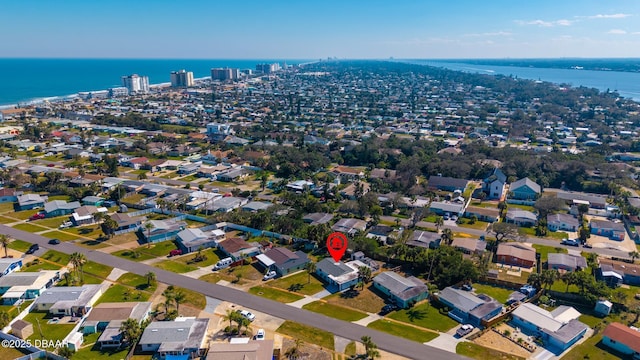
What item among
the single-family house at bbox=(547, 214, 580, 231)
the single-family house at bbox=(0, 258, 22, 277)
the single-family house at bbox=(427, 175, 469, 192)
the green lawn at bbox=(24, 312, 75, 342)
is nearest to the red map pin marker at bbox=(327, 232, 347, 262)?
the green lawn at bbox=(24, 312, 75, 342)

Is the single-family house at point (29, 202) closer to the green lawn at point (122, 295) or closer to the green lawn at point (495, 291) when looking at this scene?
the green lawn at point (122, 295)

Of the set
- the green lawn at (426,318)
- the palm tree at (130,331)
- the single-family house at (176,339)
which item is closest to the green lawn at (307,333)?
the single-family house at (176,339)

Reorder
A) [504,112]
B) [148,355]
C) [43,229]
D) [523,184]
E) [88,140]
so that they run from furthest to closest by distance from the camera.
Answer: [504,112]
[88,140]
[523,184]
[43,229]
[148,355]

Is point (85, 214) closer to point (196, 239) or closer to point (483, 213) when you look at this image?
point (196, 239)

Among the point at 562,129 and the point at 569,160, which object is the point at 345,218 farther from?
the point at 562,129

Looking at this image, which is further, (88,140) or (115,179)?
(88,140)


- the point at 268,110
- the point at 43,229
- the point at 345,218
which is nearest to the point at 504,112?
the point at 268,110
